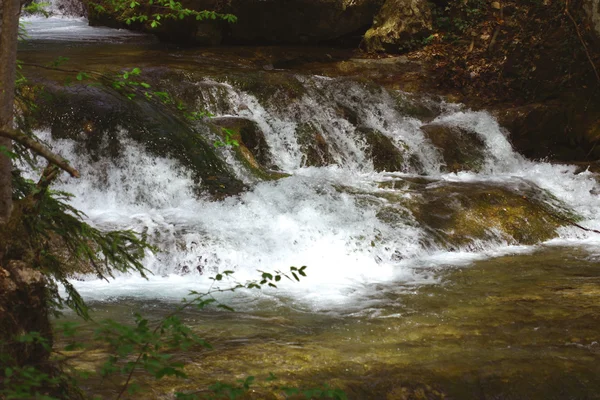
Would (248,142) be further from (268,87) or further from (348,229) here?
(348,229)

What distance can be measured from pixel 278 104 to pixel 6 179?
313 inches

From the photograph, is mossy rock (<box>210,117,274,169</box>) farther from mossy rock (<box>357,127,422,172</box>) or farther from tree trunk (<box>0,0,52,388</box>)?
tree trunk (<box>0,0,52,388</box>)

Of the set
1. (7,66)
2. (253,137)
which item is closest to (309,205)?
(253,137)

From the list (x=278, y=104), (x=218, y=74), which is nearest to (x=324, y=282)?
(x=278, y=104)

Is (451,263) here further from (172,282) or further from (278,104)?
(278,104)

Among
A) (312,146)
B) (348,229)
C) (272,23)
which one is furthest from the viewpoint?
(272,23)

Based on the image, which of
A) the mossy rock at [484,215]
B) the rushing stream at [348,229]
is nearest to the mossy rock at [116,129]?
the rushing stream at [348,229]

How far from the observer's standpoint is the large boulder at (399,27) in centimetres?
1434

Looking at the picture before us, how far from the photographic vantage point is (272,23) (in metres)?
14.2

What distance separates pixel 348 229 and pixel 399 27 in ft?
26.3

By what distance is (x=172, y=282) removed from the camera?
642 cm

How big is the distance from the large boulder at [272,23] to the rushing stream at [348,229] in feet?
2.55

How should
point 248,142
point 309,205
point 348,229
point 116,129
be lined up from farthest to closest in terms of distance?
point 248,142
point 116,129
point 309,205
point 348,229

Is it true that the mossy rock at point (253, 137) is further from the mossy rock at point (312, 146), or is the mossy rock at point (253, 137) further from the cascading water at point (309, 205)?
the mossy rock at point (312, 146)
